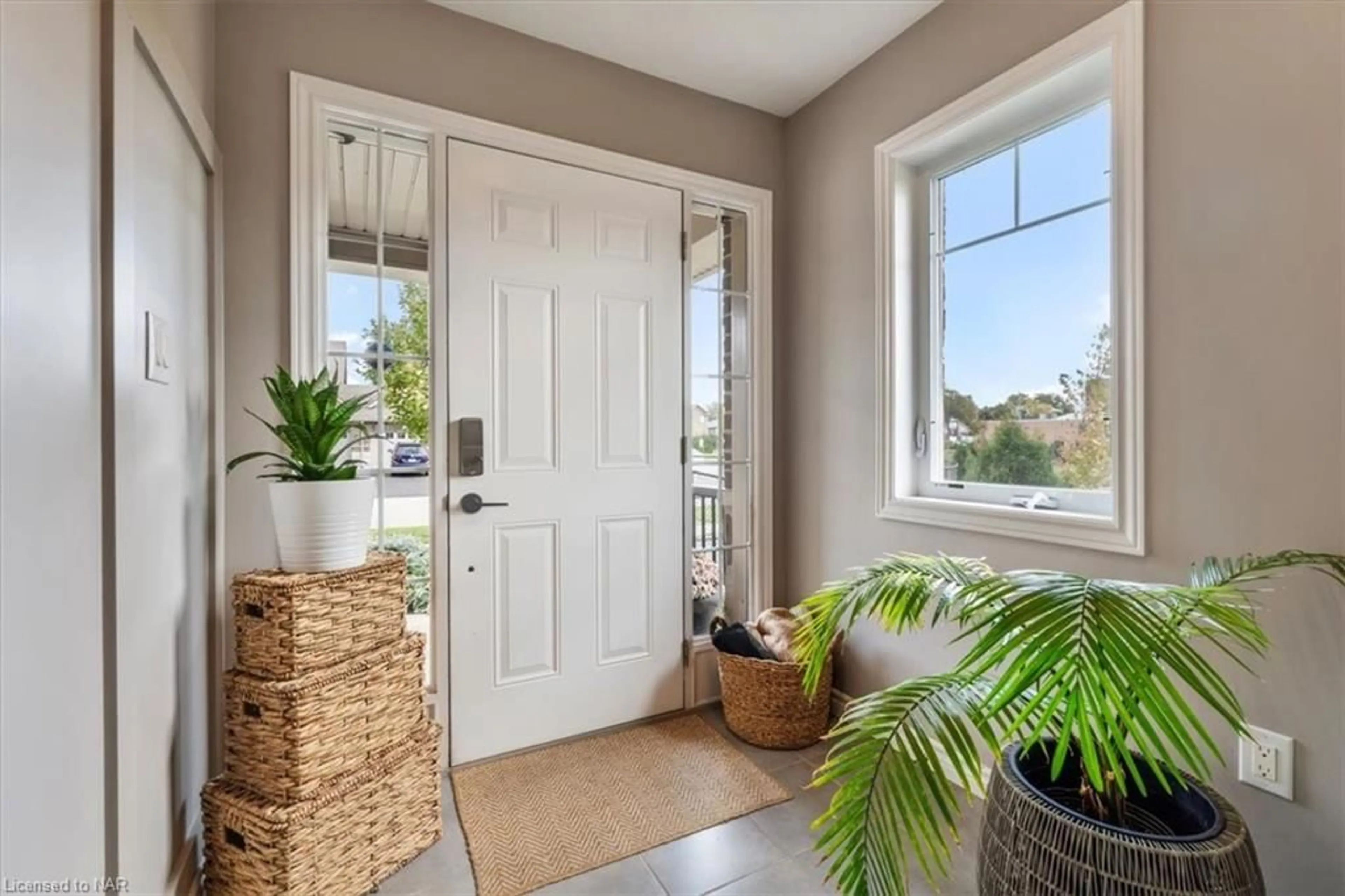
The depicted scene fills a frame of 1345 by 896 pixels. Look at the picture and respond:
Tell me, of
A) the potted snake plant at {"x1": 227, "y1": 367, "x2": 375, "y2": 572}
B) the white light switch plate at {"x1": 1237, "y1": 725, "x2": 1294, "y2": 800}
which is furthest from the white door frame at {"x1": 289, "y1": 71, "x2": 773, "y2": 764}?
the white light switch plate at {"x1": 1237, "y1": 725, "x2": 1294, "y2": 800}

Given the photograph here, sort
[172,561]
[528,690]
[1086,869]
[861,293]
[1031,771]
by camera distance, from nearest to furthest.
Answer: [1086,869]
[1031,771]
[172,561]
[528,690]
[861,293]

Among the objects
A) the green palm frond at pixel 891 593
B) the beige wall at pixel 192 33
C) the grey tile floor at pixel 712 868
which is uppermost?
the beige wall at pixel 192 33

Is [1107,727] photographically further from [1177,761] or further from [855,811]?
[1177,761]

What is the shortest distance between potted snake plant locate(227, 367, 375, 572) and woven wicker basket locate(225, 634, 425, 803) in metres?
0.27

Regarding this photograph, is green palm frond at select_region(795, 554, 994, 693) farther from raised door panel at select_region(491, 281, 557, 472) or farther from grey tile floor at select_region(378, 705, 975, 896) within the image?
raised door panel at select_region(491, 281, 557, 472)

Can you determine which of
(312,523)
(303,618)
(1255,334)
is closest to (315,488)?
(312,523)

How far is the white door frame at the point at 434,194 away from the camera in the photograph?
1735mm

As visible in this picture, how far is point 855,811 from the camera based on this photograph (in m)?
1.00

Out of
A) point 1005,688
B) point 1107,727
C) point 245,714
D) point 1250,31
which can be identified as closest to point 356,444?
point 245,714

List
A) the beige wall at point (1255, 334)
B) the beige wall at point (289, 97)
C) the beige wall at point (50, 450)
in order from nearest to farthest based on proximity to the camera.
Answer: the beige wall at point (50, 450) → the beige wall at point (1255, 334) → the beige wall at point (289, 97)

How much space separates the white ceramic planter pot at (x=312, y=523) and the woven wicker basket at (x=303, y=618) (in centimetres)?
3

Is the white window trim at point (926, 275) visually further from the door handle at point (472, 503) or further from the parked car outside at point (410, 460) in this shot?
the parked car outside at point (410, 460)

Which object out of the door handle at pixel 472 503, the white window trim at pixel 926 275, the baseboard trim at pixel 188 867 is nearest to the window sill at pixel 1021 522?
the white window trim at pixel 926 275

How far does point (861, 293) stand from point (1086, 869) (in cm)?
178
